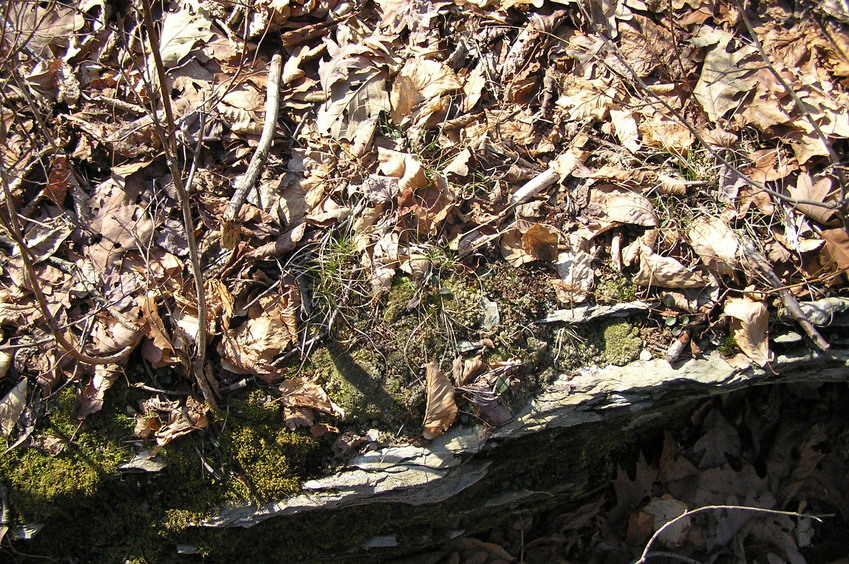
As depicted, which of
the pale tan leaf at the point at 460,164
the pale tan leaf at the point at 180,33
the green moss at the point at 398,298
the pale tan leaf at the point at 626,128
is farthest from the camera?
the pale tan leaf at the point at 180,33

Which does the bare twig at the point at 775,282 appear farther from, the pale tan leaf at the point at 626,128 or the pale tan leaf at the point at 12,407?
the pale tan leaf at the point at 12,407

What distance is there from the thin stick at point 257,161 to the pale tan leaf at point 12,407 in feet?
3.75

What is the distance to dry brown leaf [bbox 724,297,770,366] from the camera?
2.75 m

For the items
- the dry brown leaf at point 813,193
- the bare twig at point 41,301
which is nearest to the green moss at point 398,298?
the bare twig at point 41,301

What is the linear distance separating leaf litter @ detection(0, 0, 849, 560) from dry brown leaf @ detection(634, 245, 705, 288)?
11 mm

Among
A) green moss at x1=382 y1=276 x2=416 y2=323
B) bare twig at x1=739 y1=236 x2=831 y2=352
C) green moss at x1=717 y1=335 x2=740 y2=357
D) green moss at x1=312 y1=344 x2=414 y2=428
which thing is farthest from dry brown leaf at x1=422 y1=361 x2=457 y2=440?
bare twig at x1=739 y1=236 x2=831 y2=352

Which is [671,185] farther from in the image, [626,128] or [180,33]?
[180,33]

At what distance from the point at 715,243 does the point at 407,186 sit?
1530mm

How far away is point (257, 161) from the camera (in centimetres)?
295

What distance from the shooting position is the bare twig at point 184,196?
193cm

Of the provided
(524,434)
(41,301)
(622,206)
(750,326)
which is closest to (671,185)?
(622,206)

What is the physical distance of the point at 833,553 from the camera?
3.66 m

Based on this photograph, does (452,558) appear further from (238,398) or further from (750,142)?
(750,142)

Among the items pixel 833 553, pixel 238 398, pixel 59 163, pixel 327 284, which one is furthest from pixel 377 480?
pixel 833 553
